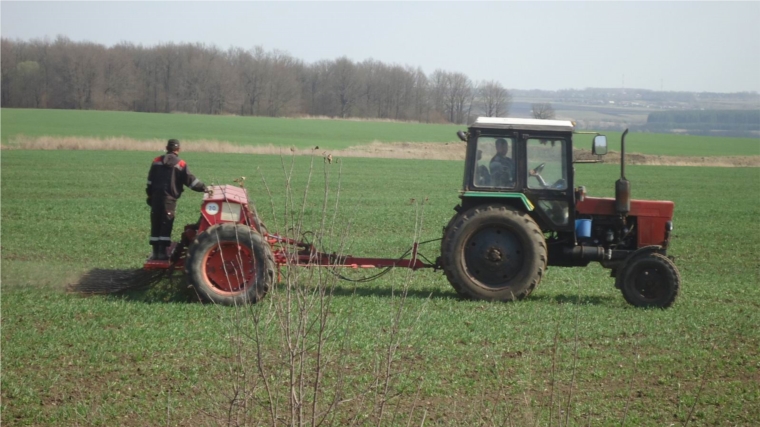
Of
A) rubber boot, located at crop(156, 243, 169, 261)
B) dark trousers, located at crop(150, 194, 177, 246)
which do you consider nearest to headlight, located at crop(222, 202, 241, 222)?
dark trousers, located at crop(150, 194, 177, 246)

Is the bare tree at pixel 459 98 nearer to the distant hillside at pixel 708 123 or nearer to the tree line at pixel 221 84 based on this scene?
the tree line at pixel 221 84

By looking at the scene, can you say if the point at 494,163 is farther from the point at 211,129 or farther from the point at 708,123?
the point at 708,123

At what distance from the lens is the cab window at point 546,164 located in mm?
9523

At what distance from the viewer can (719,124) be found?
94.4 metres

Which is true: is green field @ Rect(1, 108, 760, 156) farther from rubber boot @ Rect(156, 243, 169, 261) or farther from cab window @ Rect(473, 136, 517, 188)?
cab window @ Rect(473, 136, 517, 188)

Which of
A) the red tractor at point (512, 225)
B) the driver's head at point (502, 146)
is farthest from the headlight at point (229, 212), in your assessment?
the driver's head at point (502, 146)

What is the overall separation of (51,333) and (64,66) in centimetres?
6553

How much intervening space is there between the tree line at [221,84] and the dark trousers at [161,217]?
177 feet

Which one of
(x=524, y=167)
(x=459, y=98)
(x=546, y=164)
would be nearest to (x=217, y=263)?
(x=524, y=167)

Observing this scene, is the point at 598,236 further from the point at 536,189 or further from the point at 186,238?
the point at 186,238

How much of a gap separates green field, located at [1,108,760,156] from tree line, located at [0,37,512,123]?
189 inches

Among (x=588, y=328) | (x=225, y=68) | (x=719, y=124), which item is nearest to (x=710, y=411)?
(x=588, y=328)

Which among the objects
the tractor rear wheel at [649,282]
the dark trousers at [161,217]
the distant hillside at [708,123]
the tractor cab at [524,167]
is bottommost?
the tractor rear wheel at [649,282]

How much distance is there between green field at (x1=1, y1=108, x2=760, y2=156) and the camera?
51812 millimetres
